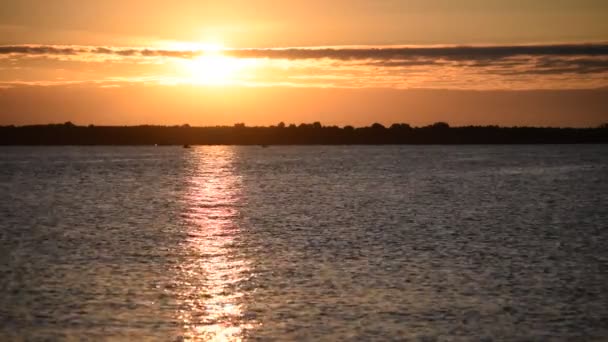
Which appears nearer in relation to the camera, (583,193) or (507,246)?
(507,246)

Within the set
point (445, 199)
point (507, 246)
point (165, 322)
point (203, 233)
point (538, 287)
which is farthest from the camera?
point (445, 199)

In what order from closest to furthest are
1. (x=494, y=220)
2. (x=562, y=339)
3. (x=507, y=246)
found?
1. (x=562, y=339)
2. (x=507, y=246)
3. (x=494, y=220)

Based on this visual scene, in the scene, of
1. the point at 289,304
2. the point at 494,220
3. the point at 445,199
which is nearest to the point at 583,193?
the point at 445,199

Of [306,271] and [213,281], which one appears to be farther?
[306,271]

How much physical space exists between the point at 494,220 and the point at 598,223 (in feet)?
25.9

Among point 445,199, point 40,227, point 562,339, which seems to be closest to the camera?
point 562,339

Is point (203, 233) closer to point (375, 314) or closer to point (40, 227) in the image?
point (40, 227)

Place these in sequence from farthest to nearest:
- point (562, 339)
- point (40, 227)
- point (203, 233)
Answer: point (40, 227), point (203, 233), point (562, 339)

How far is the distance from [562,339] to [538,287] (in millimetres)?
8811

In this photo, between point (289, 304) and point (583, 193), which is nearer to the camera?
point (289, 304)

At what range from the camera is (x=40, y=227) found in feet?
202

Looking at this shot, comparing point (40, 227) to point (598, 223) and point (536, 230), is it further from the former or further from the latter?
point (598, 223)

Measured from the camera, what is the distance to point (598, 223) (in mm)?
63344

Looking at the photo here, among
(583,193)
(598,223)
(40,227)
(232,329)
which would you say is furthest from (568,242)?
(583,193)
